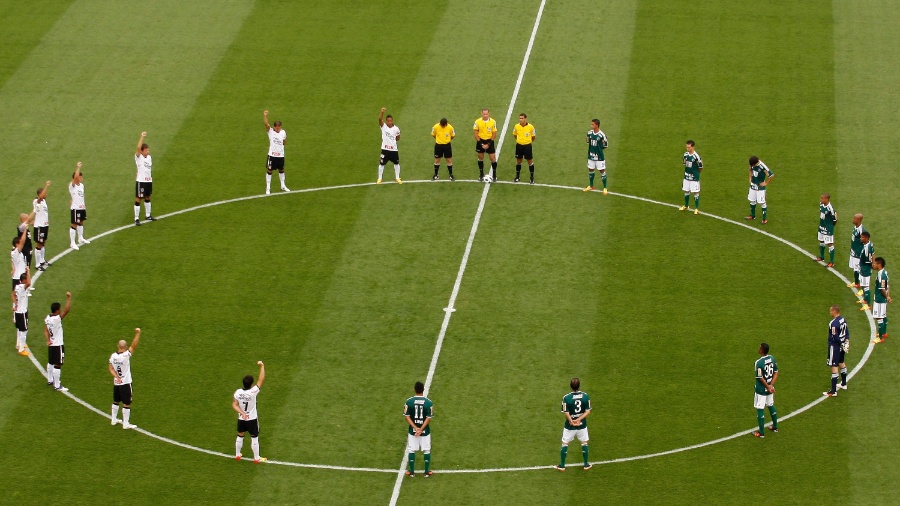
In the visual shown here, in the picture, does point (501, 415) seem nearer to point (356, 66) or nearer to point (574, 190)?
point (574, 190)

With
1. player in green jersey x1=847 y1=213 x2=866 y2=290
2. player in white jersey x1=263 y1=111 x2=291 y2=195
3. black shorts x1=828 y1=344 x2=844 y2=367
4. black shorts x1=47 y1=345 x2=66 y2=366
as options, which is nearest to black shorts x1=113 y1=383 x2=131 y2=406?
black shorts x1=47 y1=345 x2=66 y2=366

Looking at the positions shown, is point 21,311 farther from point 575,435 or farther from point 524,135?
point 524,135

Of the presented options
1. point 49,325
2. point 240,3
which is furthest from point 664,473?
point 240,3

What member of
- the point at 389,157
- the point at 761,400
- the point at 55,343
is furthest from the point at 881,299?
the point at 55,343

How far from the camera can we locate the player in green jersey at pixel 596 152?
38.0 m

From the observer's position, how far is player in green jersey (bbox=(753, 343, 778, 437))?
28.5 meters

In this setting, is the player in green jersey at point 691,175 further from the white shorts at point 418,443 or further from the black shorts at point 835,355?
the white shorts at point 418,443

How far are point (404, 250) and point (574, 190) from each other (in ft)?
A: 17.7

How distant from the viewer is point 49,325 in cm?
3003

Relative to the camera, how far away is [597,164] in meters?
38.3

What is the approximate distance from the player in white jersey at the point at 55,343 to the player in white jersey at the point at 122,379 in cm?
155

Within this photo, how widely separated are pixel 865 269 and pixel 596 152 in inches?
314

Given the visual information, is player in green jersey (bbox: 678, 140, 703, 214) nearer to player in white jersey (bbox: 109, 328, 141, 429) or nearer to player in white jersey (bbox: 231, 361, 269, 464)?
player in white jersey (bbox: 231, 361, 269, 464)

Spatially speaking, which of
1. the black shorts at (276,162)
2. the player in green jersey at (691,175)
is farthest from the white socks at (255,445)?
the player in green jersey at (691,175)
